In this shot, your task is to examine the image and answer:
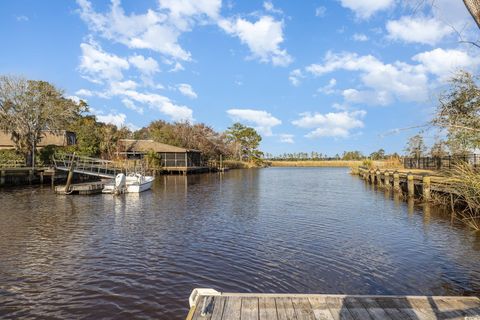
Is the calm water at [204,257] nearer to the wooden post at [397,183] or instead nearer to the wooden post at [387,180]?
the wooden post at [397,183]

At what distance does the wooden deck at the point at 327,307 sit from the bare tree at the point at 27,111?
40.6 meters

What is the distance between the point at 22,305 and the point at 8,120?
4021cm

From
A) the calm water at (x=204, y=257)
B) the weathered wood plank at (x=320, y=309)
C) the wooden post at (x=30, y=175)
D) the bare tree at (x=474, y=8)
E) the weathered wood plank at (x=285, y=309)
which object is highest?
the bare tree at (x=474, y=8)

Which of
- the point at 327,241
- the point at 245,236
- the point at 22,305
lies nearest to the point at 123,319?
the point at 22,305

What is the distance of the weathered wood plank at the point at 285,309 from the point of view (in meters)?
4.76

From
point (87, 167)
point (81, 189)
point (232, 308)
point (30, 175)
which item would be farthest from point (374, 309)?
point (30, 175)

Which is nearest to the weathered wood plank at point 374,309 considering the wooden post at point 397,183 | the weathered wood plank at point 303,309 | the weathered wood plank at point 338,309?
the weathered wood plank at point 338,309

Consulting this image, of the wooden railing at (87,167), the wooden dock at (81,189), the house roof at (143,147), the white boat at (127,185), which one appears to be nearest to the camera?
the wooden dock at (81,189)

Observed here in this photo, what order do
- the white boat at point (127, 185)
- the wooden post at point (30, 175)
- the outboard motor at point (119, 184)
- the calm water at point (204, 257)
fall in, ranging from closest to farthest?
the calm water at point (204, 257) < the outboard motor at point (119, 184) < the white boat at point (127, 185) < the wooden post at point (30, 175)

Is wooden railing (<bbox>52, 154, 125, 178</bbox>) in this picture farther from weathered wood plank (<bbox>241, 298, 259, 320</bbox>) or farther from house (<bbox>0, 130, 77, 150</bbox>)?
weathered wood plank (<bbox>241, 298, 259, 320</bbox>)

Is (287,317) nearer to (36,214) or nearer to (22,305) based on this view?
(22,305)

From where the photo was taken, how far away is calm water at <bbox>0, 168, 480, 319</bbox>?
7.43 m

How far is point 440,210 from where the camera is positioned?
18.8 meters

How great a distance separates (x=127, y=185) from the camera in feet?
88.3
